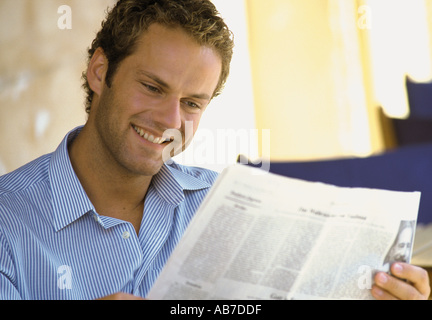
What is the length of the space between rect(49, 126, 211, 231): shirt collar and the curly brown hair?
0.74ft

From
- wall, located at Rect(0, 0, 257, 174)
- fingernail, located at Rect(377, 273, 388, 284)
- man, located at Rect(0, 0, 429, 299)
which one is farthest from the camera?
wall, located at Rect(0, 0, 257, 174)

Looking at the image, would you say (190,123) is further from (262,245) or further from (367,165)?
(367,165)

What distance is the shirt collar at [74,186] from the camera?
46.7 inches

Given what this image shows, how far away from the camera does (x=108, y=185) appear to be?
136cm

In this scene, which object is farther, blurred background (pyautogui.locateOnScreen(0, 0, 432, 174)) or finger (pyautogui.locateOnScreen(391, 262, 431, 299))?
blurred background (pyautogui.locateOnScreen(0, 0, 432, 174))

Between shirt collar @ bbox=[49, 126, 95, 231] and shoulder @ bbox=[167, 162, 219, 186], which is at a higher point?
shirt collar @ bbox=[49, 126, 95, 231]

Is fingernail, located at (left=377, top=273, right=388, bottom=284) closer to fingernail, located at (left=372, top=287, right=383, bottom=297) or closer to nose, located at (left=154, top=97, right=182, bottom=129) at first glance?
fingernail, located at (left=372, top=287, right=383, bottom=297)

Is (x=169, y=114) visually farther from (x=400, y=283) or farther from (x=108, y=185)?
(x=400, y=283)

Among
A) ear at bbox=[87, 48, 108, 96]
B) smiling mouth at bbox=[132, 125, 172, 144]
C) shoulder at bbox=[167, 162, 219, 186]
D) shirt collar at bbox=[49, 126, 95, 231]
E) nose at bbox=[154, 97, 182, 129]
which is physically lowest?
shoulder at bbox=[167, 162, 219, 186]

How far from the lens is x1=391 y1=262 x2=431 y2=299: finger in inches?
40.3

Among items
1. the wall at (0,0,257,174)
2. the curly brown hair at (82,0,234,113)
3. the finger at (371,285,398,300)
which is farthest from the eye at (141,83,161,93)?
the wall at (0,0,257,174)

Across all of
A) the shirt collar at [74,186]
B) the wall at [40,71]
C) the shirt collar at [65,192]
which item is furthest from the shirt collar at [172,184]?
the wall at [40,71]

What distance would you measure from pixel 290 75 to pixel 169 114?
309cm
